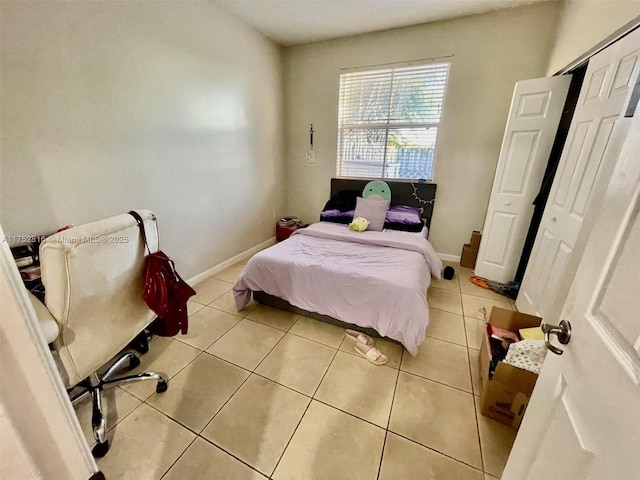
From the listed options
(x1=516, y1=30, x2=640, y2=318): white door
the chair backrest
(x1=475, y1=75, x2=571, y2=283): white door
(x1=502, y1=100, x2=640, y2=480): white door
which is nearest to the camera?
(x1=502, y1=100, x2=640, y2=480): white door

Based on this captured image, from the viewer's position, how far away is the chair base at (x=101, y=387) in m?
1.23

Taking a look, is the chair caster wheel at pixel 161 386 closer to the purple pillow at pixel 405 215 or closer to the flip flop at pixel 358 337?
the flip flop at pixel 358 337

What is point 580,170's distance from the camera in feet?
5.77

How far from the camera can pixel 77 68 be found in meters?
1.69

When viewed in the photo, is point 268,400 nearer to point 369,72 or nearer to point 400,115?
point 400,115

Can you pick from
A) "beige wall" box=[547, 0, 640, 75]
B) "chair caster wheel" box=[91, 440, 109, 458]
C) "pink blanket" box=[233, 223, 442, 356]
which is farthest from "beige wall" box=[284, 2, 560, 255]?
"chair caster wheel" box=[91, 440, 109, 458]

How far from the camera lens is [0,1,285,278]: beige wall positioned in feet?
4.97

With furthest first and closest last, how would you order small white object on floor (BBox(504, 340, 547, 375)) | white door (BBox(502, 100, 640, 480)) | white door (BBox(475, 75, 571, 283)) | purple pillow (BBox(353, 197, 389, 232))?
purple pillow (BBox(353, 197, 389, 232))
white door (BBox(475, 75, 571, 283))
small white object on floor (BBox(504, 340, 547, 375))
white door (BBox(502, 100, 640, 480))

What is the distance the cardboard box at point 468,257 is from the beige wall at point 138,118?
9.37 feet

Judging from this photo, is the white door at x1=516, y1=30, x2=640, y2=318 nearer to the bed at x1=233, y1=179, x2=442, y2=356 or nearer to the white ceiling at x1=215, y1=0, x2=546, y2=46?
the bed at x1=233, y1=179, x2=442, y2=356

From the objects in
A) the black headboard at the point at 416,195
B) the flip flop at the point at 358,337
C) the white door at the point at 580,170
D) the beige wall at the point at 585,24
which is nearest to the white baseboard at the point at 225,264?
the flip flop at the point at 358,337

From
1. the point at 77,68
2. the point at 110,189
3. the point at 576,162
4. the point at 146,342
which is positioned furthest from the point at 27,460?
the point at 576,162

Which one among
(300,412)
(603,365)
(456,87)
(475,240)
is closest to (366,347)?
(300,412)

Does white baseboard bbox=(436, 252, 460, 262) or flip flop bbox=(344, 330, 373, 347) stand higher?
white baseboard bbox=(436, 252, 460, 262)
